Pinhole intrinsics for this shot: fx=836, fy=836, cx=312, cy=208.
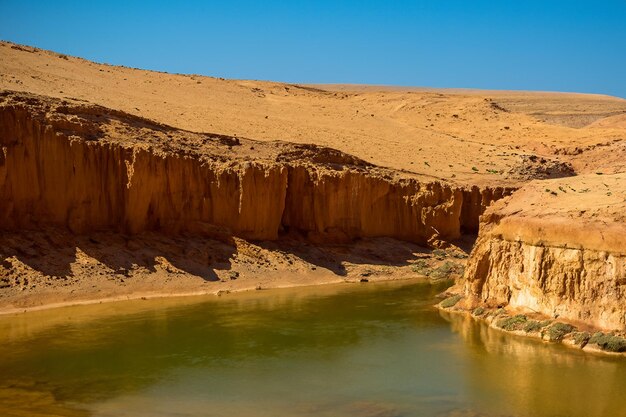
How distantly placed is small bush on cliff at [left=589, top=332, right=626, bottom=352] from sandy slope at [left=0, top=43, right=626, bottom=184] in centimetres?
2437

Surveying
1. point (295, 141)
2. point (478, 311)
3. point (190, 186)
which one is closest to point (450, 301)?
point (478, 311)

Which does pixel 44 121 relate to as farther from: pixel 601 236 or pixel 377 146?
pixel 377 146

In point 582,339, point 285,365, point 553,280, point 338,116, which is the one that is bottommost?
point 285,365

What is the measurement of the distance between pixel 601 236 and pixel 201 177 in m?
17.5

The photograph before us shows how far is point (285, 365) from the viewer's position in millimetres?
20266

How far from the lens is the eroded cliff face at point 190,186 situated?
3031 cm

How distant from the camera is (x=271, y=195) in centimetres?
3569

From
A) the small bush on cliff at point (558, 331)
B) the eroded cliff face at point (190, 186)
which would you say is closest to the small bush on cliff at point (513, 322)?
the small bush on cliff at point (558, 331)

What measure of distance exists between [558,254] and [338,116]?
125 feet

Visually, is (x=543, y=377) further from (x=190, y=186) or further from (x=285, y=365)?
(x=190, y=186)

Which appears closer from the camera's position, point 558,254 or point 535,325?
point 558,254

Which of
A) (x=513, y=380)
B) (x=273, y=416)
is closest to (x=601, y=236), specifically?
(x=513, y=380)

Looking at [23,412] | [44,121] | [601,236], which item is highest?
[44,121]

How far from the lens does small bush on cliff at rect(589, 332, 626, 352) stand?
20234 millimetres
